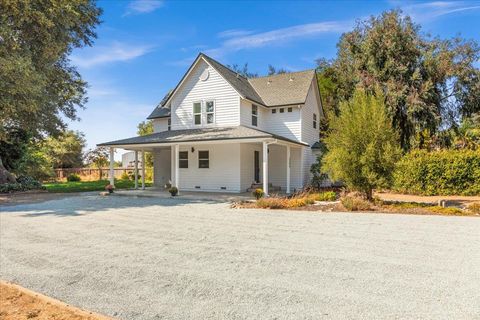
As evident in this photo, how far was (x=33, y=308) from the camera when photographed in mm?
4227

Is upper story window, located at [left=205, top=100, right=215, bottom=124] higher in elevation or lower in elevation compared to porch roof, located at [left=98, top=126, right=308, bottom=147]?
higher

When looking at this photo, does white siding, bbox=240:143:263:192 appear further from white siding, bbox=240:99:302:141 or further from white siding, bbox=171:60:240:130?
white siding, bbox=171:60:240:130

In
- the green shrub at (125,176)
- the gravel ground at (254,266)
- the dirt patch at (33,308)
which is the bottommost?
the dirt patch at (33,308)

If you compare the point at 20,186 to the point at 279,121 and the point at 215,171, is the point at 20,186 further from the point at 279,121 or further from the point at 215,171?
the point at 279,121

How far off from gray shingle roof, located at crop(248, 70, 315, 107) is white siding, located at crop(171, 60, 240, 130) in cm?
314

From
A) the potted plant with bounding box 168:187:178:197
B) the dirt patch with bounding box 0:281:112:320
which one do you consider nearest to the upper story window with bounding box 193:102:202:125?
the potted plant with bounding box 168:187:178:197

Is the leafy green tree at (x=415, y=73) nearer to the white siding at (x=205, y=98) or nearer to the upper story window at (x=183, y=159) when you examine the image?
the white siding at (x=205, y=98)

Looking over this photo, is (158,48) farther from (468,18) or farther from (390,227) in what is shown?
(468,18)

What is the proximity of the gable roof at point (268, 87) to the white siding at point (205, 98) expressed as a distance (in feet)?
1.17

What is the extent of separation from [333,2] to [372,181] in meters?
8.04

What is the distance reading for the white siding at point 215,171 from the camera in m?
18.3

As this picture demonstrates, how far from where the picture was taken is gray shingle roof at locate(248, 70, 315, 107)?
65.7 feet

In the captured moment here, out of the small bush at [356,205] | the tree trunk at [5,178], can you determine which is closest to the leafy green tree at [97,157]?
the tree trunk at [5,178]

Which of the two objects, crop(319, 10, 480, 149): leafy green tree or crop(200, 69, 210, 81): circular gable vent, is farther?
crop(319, 10, 480, 149): leafy green tree
